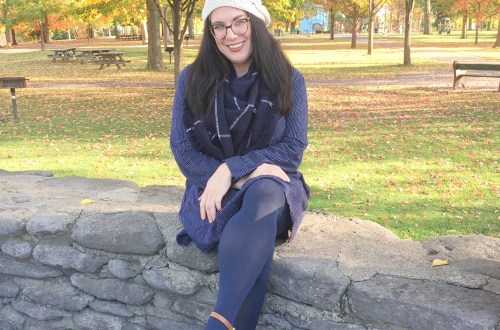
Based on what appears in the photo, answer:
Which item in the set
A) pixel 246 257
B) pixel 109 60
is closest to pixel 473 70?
pixel 246 257

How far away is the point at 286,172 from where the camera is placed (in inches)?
101

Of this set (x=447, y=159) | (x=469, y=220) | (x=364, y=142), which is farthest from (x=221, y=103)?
(x=364, y=142)

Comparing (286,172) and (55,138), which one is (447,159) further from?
(55,138)

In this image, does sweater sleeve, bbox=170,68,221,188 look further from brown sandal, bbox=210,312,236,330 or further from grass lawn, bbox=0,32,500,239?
grass lawn, bbox=0,32,500,239

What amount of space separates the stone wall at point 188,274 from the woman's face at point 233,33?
94cm

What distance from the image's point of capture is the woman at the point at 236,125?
7.85ft

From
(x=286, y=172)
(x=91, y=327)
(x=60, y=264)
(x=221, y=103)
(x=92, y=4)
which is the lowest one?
(x=91, y=327)

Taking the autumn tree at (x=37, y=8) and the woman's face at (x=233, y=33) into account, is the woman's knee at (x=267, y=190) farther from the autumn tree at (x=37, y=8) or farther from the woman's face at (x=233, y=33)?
the autumn tree at (x=37, y=8)

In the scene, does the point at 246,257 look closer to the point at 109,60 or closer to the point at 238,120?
Answer: the point at 238,120

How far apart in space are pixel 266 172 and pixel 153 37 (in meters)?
18.1

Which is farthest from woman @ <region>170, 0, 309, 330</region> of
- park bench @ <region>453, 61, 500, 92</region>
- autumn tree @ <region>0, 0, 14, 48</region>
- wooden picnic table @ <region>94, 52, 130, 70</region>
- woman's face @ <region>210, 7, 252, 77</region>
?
autumn tree @ <region>0, 0, 14, 48</region>

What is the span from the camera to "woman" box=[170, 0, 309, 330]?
2.39 meters

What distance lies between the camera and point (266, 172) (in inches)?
93.2

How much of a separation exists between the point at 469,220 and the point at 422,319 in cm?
260
